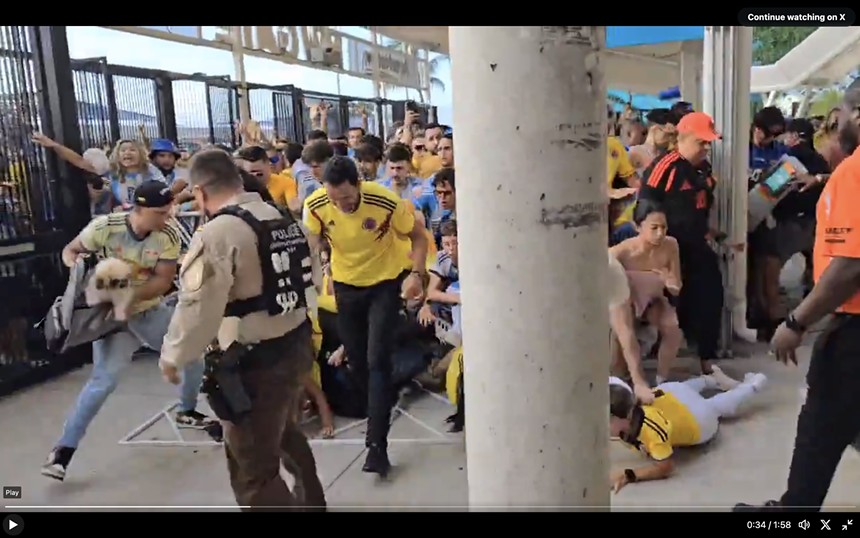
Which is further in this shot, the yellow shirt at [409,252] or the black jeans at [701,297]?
the black jeans at [701,297]

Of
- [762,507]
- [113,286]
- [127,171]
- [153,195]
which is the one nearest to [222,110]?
[127,171]

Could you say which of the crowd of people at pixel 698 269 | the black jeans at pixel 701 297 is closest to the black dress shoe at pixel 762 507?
the crowd of people at pixel 698 269

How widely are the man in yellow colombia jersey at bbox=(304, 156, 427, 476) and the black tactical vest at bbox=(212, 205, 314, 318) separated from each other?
524mm

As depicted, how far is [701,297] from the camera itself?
10.4 feet

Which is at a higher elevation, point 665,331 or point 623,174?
point 623,174

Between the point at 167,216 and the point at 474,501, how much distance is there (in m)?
1.37

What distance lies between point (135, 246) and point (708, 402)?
6.32 ft

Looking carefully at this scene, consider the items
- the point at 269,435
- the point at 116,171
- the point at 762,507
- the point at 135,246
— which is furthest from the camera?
the point at 116,171

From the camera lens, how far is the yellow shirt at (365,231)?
251 centimetres

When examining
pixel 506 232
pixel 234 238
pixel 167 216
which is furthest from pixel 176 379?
pixel 506 232

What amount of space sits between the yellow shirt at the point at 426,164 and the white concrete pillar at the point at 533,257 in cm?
208
